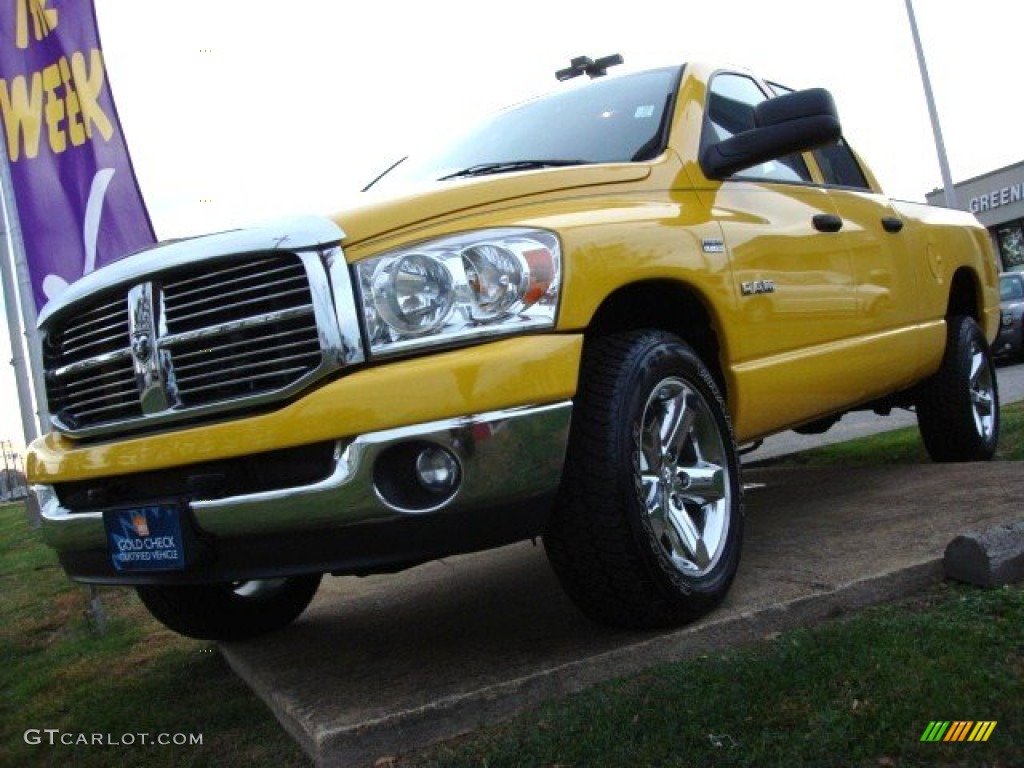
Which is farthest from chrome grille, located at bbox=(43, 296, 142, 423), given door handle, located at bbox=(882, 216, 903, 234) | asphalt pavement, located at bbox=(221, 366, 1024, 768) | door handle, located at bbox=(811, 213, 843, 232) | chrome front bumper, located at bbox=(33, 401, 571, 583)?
door handle, located at bbox=(882, 216, 903, 234)

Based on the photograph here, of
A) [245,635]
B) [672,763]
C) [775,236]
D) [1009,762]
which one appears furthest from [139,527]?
[775,236]

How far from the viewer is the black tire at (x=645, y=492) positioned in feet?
8.75

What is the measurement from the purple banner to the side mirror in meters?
3.46

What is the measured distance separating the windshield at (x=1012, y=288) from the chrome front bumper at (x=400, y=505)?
52.1 ft

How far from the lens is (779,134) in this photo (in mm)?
3539

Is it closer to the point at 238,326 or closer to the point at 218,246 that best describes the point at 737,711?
the point at 238,326

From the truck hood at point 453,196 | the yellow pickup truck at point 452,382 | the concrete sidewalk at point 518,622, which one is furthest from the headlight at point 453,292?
the concrete sidewalk at point 518,622

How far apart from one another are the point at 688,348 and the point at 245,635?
2.01 meters

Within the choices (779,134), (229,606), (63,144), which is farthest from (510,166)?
(63,144)

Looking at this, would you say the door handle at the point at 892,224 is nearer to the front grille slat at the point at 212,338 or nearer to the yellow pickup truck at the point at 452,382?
the yellow pickup truck at the point at 452,382

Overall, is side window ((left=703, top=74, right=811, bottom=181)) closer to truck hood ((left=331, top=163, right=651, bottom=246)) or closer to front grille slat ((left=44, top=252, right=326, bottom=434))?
truck hood ((left=331, top=163, right=651, bottom=246))

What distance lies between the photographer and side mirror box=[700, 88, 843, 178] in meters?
3.52

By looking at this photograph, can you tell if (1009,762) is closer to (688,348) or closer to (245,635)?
(688,348)

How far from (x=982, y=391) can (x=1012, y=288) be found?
41.0ft
